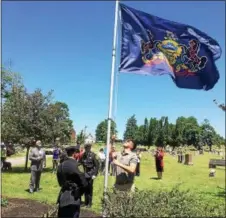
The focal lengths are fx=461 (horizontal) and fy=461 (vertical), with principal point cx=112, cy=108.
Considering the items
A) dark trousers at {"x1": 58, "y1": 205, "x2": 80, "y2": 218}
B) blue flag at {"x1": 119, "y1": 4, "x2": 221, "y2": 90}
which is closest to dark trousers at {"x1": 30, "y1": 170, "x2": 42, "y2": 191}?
blue flag at {"x1": 119, "y1": 4, "x2": 221, "y2": 90}

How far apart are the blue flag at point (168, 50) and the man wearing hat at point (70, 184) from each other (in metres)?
3.04

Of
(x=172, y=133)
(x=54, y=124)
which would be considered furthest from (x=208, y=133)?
(x=54, y=124)

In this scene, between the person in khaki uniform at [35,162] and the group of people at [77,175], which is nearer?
the group of people at [77,175]

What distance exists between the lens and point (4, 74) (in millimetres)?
31469

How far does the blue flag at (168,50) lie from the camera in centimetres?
970

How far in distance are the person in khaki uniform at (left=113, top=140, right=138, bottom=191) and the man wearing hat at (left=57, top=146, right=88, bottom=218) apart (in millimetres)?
1041

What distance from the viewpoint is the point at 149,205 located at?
8.23m

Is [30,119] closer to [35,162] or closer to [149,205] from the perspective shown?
[35,162]

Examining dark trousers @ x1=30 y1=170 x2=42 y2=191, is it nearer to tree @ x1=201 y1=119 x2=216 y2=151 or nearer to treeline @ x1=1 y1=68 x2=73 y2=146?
treeline @ x1=1 y1=68 x2=73 y2=146

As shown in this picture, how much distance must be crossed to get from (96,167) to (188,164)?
30.9m

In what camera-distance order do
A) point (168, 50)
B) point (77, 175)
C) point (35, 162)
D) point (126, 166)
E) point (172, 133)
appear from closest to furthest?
A: 1. point (77, 175)
2. point (126, 166)
3. point (168, 50)
4. point (35, 162)
5. point (172, 133)

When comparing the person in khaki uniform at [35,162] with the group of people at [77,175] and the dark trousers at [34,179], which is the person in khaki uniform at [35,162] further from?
the group of people at [77,175]

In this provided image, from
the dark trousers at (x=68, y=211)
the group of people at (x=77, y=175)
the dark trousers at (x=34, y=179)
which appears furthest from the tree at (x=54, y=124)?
the dark trousers at (x=68, y=211)

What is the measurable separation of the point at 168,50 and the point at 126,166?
3.33m
